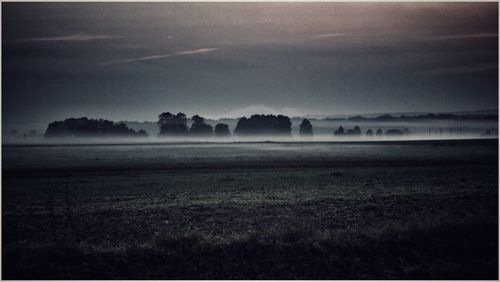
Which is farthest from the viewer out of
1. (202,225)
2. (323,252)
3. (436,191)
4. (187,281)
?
(436,191)

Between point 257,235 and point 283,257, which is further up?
point 257,235

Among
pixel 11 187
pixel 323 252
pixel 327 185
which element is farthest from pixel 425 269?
pixel 11 187

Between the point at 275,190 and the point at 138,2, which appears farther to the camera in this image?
the point at 275,190

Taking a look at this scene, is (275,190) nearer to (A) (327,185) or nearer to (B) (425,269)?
(A) (327,185)

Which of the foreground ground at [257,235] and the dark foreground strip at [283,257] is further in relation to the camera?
the foreground ground at [257,235]

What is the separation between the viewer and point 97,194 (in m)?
26.7

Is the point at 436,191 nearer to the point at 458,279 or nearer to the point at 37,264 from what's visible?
the point at 458,279

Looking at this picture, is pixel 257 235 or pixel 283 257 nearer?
pixel 283 257

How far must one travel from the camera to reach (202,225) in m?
A: 16.7

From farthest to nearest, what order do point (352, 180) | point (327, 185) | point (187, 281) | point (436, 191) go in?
point (352, 180) → point (327, 185) → point (436, 191) → point (187, 281)

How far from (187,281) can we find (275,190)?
16.7 metres

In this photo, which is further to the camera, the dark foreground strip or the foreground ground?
the foreground ground

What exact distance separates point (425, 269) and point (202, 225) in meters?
8.65

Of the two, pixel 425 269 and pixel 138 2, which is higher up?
pixel 138 2
